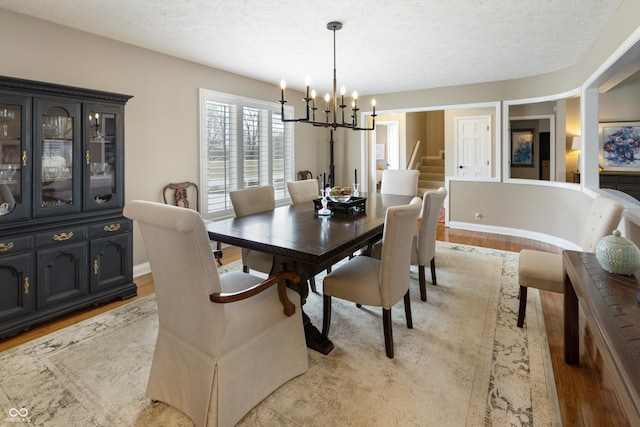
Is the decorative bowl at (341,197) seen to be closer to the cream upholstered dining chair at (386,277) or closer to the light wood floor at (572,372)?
the cream upholstered dining chair at (386,277)

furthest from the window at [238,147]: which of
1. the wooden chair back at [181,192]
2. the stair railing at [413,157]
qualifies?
the stair railing at [413,157]

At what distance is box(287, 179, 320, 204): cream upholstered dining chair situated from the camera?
3873 mm

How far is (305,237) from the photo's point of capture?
2.18 m

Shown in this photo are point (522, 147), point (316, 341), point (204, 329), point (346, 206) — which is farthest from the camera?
point (522, 147)

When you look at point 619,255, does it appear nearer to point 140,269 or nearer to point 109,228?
point 109,228

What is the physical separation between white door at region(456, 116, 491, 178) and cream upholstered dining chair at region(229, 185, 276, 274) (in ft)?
15.7

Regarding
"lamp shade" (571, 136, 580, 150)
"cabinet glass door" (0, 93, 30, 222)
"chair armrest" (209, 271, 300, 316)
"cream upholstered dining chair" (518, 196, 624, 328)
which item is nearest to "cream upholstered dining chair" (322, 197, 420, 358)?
"chair armrest" (209, 271, 300, 316)

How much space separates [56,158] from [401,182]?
3.68m

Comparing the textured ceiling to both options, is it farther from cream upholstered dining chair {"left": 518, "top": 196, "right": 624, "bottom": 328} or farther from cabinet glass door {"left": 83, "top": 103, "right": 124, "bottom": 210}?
cream upholstered dining chair {"left": 518, "top": 196, "right": 624, "bottom": 328}

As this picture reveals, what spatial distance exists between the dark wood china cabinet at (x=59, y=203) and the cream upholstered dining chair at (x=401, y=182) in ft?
10.3

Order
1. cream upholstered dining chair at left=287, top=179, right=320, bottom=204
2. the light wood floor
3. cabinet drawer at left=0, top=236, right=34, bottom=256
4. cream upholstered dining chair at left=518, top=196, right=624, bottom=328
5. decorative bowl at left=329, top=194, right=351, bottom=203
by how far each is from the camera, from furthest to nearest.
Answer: cream upholstered dining chair at left=287, top=179, right=320, bottom=204, decorative bowl at left=329, top=194, right=351, bottom=203, cabinet drawer at left=0, top=236, right=34, bottom=256, cream upholstered dining chair at left=518, top=196, right=624, bottom=328, the light wood floor

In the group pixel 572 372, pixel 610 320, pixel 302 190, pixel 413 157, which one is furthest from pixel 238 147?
pixel 413 157

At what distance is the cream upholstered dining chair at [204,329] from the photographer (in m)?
1.49

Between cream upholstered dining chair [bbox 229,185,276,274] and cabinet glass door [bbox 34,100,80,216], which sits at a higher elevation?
cabinet glass door [bbox 34,100,80,216]
